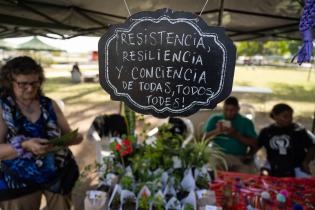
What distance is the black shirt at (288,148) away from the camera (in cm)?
288

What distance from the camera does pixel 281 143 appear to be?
2.90m

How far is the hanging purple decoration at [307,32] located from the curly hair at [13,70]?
137cm

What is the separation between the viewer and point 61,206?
184 cm

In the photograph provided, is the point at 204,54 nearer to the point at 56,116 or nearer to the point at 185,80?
the point at 185,80

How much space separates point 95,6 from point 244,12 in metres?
1.36

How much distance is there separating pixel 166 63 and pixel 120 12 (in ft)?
5.86

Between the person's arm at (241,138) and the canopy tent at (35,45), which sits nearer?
the person's arm at (241,138)

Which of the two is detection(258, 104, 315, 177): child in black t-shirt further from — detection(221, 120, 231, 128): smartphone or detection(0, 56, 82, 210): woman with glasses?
detection(0, 56, 82, 210): woman with glasses

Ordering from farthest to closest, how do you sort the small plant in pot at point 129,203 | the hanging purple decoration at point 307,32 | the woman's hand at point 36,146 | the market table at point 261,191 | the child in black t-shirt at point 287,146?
1. the child in black t-shirt at point 287,146
2. the market table at point 261,191
3. the small plant in pot at point 129,203
4. the woman's hand at point 36,146
5. the hanging purple decoration at point 307,32

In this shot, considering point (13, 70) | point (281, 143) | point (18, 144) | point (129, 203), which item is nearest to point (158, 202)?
point (129, 203)

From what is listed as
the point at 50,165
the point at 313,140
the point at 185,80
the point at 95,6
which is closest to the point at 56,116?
the point at 50,165

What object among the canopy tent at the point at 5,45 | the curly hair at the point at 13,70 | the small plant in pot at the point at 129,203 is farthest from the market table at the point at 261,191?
the canopy tent at the point at 5,45

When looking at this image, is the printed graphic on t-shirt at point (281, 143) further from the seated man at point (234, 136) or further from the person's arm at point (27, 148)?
the person's arm at point (27, 148)

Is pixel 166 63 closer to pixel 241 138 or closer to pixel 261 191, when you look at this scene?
pixel 261 191
